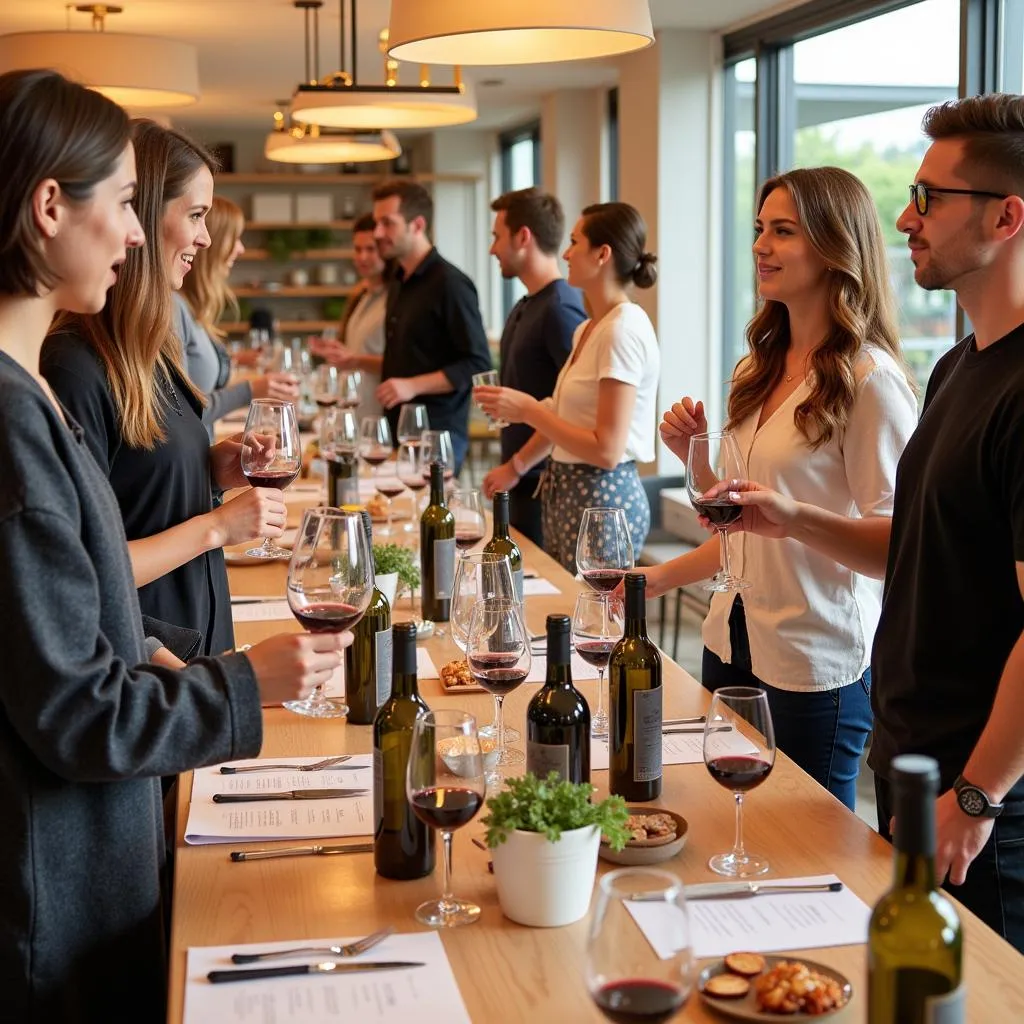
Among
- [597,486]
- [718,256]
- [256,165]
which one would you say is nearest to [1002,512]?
[597,486]

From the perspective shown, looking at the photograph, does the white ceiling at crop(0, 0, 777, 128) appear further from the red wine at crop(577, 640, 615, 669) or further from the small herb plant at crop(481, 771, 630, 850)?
the small herb plant at crop(481, 771, 630, 850)

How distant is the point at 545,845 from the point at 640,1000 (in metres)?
0.36

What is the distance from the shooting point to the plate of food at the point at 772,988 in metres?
1.20

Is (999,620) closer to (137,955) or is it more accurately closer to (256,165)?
(137,955)

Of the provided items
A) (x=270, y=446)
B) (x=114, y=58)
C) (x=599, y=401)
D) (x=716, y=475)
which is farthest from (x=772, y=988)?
(x=114, y=58)

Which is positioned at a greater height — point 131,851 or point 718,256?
point 718,256

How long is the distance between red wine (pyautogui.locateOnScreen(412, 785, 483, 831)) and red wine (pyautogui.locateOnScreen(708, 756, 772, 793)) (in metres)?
0.28

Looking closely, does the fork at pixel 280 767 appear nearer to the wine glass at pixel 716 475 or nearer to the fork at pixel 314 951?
the fork at pixel 314 951

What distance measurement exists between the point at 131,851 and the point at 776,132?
5.98 meters

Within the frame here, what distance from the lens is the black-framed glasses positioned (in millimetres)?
1818

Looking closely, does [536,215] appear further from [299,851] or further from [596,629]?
[299,851]

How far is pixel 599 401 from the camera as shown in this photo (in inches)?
148

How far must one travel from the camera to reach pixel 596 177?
9.14 m

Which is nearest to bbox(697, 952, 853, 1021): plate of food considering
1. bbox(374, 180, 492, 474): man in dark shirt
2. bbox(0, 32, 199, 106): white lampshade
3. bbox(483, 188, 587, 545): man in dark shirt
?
bbox(483, 188, 587, 545): man in dark shirt
